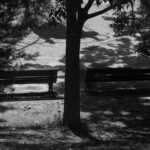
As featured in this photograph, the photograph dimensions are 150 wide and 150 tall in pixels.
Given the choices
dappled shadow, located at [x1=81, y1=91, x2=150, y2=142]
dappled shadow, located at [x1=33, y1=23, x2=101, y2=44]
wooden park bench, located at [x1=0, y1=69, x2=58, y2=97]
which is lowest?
dappled shadow, located at [x1=81, y1=91, x2=150, y2=142]

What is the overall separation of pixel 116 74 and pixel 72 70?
401cm

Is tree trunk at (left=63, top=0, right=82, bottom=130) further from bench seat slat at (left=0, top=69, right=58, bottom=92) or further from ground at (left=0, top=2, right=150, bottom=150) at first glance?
bench seat slat at (left=0, top=69, right=58, bottom=92)

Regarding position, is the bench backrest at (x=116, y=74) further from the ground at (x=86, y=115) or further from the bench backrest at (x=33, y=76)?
the bench backrest at (x=33, y=76)

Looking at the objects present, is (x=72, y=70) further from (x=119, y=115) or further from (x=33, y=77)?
(x=33, y=77)

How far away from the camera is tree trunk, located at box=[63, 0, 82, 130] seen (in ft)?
27.9

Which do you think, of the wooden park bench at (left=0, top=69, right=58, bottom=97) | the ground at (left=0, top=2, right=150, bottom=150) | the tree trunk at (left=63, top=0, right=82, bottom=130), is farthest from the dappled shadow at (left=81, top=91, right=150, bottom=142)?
the wooden park bench at (left=0, top=69, right=58, bottom=97)

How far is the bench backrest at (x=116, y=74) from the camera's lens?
12445 mm

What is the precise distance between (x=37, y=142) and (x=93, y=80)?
18.1 feet

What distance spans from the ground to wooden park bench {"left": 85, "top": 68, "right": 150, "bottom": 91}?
0.39 metres

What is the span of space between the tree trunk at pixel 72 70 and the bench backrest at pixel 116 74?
330 centimetres

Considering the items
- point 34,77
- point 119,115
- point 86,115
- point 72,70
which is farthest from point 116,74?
point 72,70

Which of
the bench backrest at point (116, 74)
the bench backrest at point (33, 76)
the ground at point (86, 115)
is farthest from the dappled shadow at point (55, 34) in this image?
the bench backrest at point (33, 76)

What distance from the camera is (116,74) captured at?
1261cm

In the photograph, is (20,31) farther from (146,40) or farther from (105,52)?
(105,52)
